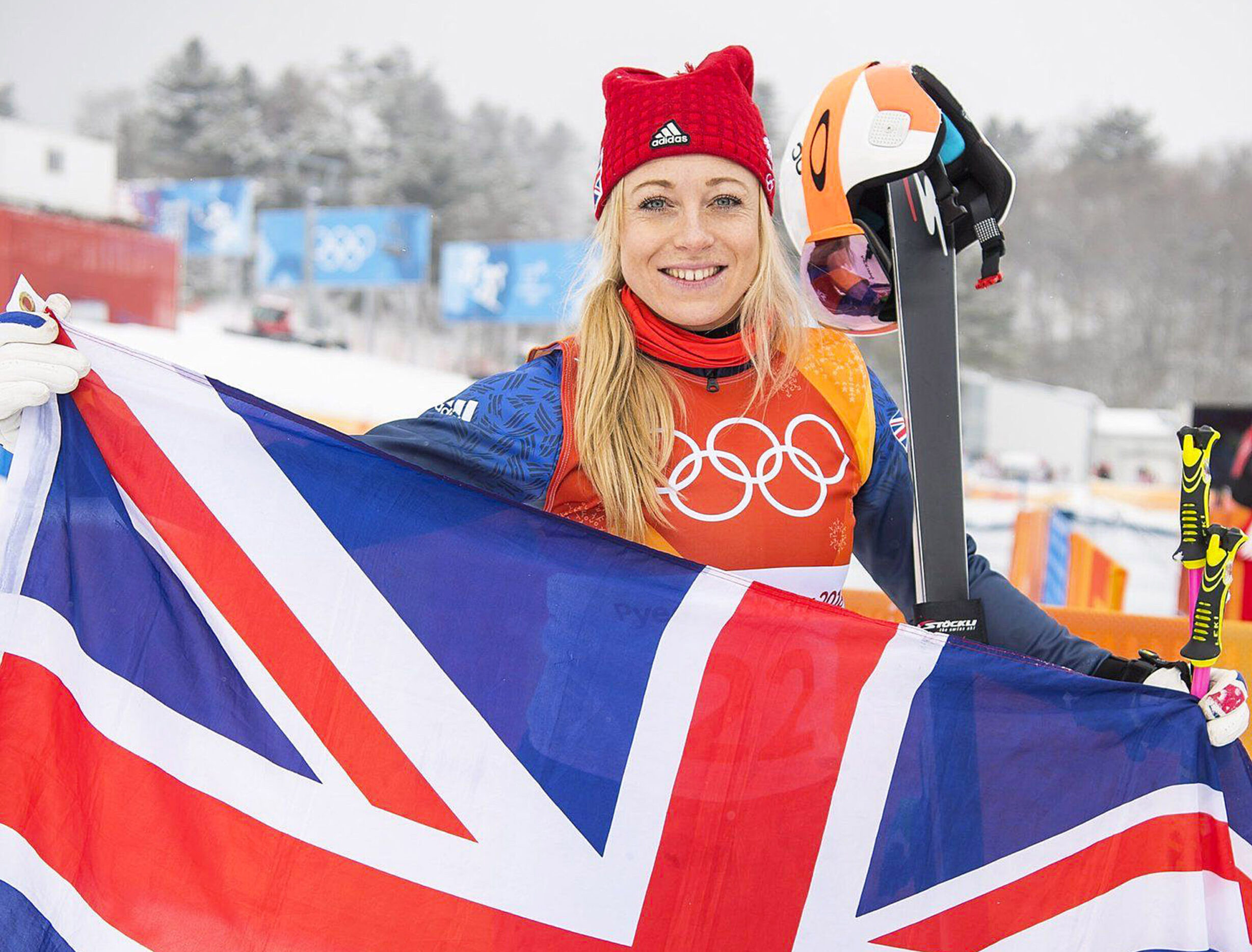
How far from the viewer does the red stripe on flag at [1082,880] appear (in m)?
1.47

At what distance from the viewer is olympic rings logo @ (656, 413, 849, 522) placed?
1.68m

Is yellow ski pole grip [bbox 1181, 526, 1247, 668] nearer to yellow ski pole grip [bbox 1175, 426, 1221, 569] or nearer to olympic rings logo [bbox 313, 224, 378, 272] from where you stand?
yellow ski pole grip [bbox 1175, 426, 1221, 569]

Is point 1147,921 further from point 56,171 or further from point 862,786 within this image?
point 56,171

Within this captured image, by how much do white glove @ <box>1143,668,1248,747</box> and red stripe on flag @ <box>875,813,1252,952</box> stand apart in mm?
119

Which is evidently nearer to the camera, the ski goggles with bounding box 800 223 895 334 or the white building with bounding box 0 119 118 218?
the ski goggles with bounding box 800 223 895 334

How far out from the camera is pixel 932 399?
183 cm

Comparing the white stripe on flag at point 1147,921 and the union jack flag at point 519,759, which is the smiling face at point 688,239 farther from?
the white stripe on flag at point 1147,921

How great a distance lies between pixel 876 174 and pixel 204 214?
28.9 m

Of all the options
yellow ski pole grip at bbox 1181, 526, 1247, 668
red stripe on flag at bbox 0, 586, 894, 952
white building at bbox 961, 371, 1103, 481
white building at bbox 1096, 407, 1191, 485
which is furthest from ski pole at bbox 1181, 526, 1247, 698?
white building at bbox 1096, 407, 1191, 485

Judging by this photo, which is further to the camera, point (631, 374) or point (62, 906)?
point (631, 374)

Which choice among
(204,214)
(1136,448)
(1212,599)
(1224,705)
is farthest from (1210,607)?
(1136,448)

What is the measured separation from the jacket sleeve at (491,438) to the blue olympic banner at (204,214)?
27313mm

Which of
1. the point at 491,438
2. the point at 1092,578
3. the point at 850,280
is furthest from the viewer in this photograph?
the point at 1092,578

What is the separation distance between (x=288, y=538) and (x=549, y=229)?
35.4 m
